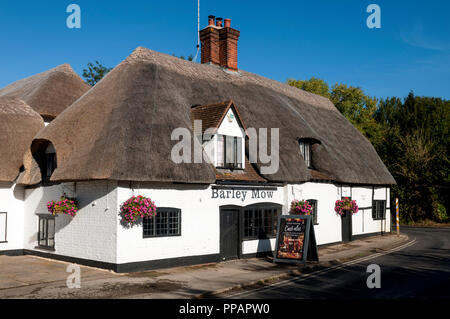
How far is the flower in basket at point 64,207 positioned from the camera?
15017mm

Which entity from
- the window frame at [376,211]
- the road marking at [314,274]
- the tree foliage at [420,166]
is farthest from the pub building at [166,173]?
the tree foliage at [420,166]

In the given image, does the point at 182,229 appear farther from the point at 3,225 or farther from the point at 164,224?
the point at 3,225

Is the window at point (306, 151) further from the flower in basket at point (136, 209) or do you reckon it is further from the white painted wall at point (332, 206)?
the flower in basket at point (136, 209)

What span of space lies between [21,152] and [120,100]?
6.06 meters

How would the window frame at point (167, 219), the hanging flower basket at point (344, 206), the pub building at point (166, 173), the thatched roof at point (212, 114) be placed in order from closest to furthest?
1. the pub building at point (166, 173)
2. the window frame at point (167, 219)
3. the thatched roof at point (212, 114)
4. the hanging flower basket at point (344, 206)

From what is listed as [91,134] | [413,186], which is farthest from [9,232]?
[413,186]

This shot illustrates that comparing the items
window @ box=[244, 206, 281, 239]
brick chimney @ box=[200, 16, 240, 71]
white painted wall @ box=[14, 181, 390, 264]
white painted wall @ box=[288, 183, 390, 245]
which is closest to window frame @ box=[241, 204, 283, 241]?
window @ box=[244, 206, 281, 239]

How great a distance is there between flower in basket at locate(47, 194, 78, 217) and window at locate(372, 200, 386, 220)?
61.1ft

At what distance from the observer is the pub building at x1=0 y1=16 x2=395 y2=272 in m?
14.2

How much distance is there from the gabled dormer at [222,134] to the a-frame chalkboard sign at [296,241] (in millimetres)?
3019

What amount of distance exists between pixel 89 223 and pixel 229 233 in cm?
537

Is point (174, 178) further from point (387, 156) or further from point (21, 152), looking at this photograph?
point (387, 156)

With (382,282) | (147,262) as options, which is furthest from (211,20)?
(382,282)

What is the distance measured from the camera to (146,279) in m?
12.8
